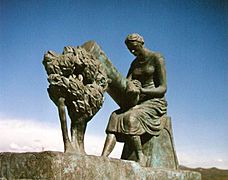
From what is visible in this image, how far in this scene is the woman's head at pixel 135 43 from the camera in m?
7.12

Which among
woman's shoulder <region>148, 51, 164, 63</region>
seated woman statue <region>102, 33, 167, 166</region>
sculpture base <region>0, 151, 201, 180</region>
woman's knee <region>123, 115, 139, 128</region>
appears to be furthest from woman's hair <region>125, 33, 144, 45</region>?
sculpture base <region>0, 151, 201, 180</region>

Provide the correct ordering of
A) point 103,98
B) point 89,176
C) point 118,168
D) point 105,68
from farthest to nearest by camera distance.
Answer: point 105,68, point 103,98, point 118,168, point 89,176

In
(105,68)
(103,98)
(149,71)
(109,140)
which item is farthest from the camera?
(149,71)

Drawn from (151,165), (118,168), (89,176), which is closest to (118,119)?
(151,165)

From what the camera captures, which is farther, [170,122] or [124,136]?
[170,122]

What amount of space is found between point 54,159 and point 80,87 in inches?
45.1

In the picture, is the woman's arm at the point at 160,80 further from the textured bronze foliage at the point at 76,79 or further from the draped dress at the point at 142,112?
the textured bronze foliage at the point at 76,79

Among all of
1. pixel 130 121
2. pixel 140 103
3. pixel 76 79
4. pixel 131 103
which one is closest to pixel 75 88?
pixel 76 79

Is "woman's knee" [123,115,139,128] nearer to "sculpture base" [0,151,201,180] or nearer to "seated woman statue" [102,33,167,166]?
"seated woman statue" [102,33,167,166]

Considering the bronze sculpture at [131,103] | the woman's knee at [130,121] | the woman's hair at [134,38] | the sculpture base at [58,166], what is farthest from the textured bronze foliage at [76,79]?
the woman's hair at [134,38]

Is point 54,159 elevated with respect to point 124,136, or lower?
lower

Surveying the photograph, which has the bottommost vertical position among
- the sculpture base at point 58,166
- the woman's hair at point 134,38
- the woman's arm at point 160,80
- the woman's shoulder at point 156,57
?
the sculpture base at point 58,166

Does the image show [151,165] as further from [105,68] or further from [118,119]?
[105,68]

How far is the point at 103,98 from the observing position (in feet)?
19.0
